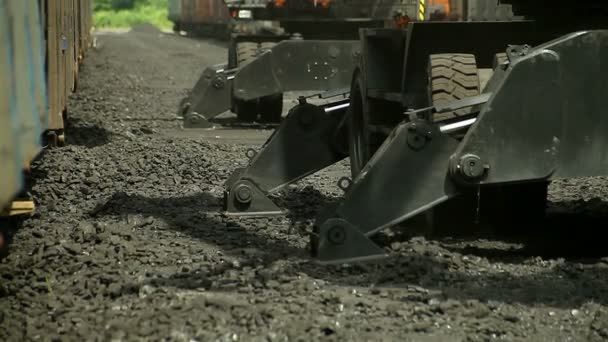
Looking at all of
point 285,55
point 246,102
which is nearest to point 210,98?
point 246,102

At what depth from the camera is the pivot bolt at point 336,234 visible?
6.71 metres

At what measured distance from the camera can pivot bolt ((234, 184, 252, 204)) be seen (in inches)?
341

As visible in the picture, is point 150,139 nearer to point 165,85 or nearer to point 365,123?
point 365,123

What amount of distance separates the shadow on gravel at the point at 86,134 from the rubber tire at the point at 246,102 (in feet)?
7.70

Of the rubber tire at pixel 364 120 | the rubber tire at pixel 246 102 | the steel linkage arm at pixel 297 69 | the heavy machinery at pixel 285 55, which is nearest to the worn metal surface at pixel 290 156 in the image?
the rubber tire at pixel 364 120

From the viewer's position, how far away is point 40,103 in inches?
256

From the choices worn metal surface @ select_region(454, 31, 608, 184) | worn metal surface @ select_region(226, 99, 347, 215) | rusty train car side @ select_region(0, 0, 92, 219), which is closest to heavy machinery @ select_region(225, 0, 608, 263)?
worn metal surface @ select_region(454, 31, 608, 184)

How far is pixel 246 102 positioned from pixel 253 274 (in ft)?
34.4

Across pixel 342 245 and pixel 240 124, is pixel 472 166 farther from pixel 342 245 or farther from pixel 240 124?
pixel 240 124

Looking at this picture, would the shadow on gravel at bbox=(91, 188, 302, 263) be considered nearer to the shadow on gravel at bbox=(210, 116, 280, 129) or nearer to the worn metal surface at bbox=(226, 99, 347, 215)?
the worn metal surface at bbox=(226, 99, 347, 215)

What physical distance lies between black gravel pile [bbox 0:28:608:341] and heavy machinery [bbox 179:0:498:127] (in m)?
3.95

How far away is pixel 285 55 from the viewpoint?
49.2 feet

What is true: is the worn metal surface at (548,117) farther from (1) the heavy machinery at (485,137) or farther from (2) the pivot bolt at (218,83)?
(2) the pivot bolt at (218,83)

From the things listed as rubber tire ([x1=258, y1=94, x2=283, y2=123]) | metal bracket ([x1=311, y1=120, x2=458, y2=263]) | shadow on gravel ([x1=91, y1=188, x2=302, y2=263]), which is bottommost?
rubber tire ([x1=258, y1=94, x2=283, y2=123])
